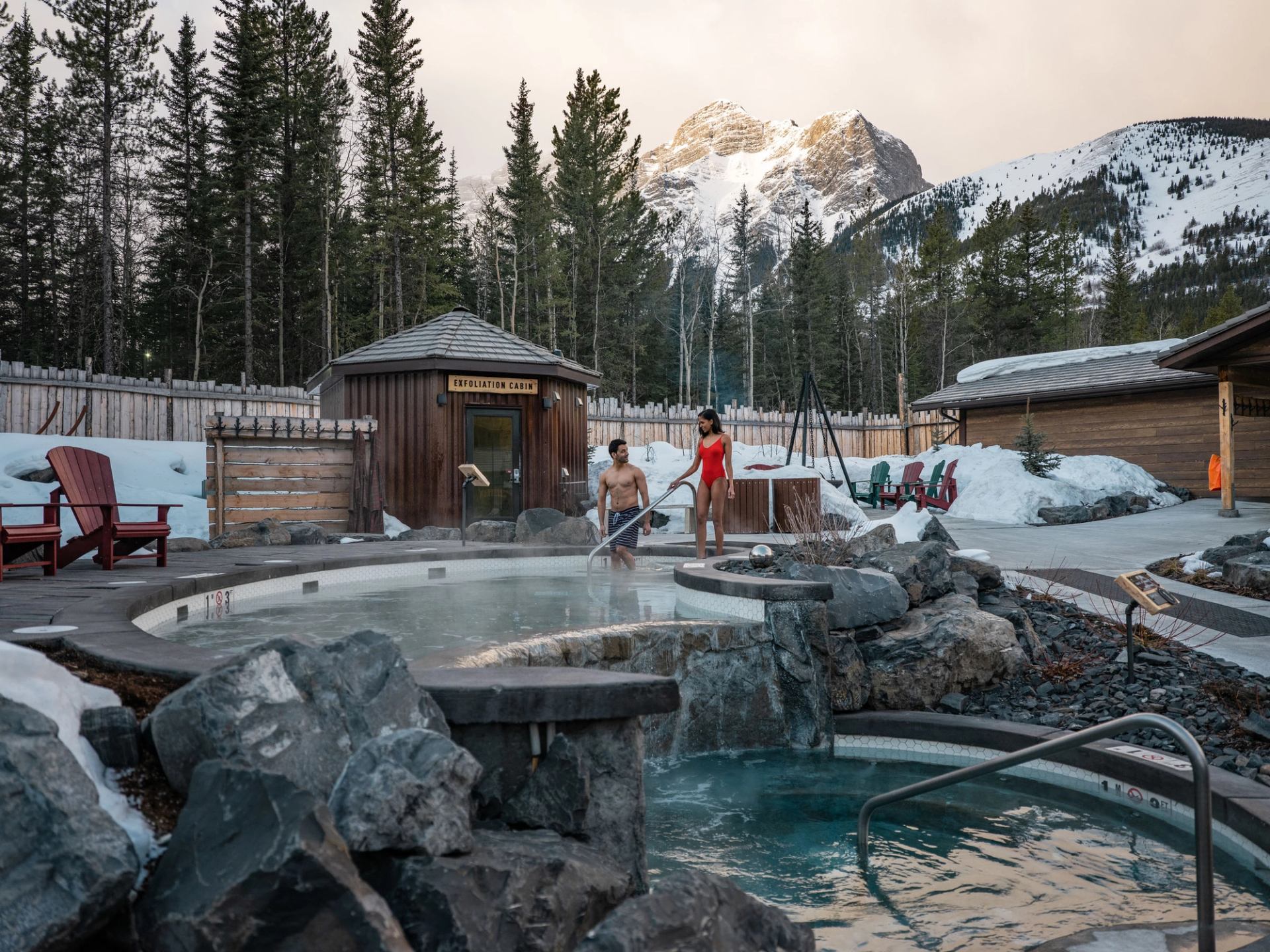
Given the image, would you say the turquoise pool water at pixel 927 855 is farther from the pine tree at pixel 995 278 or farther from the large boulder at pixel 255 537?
the pine tree at pixel 995 278

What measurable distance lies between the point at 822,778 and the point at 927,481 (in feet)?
49.4

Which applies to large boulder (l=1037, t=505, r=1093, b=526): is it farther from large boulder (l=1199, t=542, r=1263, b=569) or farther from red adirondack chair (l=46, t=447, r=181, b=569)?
red adirondack chair (l=46, t=447, r=181, b=569)

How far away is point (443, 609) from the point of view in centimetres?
616

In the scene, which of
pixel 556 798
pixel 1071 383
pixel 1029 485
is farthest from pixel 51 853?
pixel 1071 383

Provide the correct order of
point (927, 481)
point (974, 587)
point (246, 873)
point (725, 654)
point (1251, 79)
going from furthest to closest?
point (1251, 79) < point (927, 481) < point (974, 587) < point (725, 654) < point (246, 873)

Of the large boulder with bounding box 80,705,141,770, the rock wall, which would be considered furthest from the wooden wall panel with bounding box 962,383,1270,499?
the large boulder with bounding box 80,705,141,770

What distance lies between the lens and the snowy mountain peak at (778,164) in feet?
450

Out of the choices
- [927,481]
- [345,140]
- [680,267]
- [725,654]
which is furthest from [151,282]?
[725,654]

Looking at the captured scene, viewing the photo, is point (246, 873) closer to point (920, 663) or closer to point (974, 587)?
point (920, 663)

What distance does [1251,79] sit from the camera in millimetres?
21859

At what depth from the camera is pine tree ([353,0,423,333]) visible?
25.8 meters

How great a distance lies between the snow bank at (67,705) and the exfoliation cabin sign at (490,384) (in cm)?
1100

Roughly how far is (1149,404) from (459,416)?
14499 millimetres

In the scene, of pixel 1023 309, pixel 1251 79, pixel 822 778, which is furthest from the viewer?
pixel 1023 309
